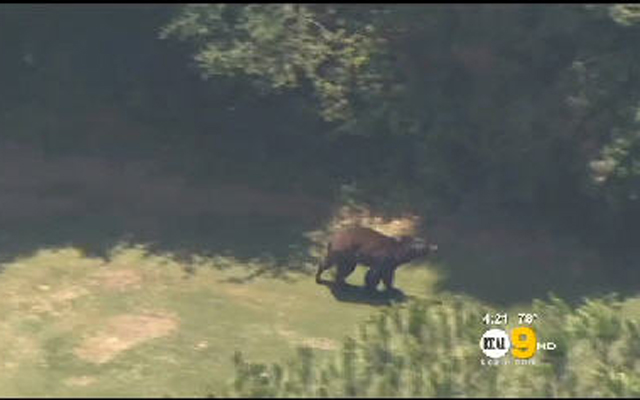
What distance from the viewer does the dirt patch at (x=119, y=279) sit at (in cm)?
1864

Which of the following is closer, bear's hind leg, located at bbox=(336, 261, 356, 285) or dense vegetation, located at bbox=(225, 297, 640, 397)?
dense vegetation, located at bbox=(225, 297, 640, 397)

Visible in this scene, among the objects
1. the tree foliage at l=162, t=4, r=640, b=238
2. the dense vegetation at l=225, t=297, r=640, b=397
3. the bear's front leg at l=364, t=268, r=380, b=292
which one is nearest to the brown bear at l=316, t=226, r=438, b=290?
the bear's front leg at l=364, t=268, r=380, b=292

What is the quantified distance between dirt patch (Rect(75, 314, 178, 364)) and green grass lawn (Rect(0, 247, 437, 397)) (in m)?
0.02

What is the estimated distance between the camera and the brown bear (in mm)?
18656

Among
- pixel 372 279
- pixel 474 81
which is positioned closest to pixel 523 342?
pixel 372 279

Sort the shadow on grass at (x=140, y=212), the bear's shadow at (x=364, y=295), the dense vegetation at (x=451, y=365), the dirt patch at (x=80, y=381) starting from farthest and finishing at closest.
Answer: the shadow on grass at (x=140, y=212) → the bear's shadow at (x=364, y=295) → the dirt patch at (x=80, y=381) → the dense vegetation at (x=451, y=365)

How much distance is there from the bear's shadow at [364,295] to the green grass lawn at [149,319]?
0.07 m

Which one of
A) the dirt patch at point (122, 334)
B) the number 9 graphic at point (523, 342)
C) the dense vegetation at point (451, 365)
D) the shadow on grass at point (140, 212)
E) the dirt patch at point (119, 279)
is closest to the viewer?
the dense vegetation at point (451, 365)

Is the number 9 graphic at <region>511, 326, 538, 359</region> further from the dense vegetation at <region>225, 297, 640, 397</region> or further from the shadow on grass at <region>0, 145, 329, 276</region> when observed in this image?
the shadow on grass at <region>0, 145, 329, 276</region>

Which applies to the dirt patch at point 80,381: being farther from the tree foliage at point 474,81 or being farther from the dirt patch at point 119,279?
the tree foliage at point 474,81

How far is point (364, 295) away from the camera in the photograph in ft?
62.4

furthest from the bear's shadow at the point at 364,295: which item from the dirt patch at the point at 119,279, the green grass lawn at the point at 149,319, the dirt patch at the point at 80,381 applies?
the dirt patch at the point at 80,381

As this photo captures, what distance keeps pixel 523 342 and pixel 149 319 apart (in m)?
6.77

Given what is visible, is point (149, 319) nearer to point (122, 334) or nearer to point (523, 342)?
point (122, 334)
